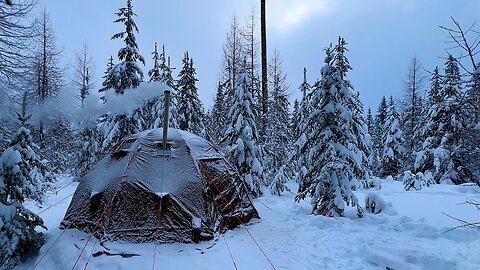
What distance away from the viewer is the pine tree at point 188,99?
19281mm

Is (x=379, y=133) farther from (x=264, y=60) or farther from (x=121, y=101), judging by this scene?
(x=121, y=101)

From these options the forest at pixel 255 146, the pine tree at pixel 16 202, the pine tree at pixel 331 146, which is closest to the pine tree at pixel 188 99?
the forest at pixel 255 146

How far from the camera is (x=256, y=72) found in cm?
2202

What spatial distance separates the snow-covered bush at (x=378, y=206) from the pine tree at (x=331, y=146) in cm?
59

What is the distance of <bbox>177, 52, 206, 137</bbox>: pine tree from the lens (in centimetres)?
1928

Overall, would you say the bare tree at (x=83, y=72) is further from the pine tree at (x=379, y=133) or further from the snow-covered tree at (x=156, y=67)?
the pine tree at (x=379, y=133)

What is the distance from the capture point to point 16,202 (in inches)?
227

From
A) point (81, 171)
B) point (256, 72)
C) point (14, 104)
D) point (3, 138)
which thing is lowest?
point (81, 171)

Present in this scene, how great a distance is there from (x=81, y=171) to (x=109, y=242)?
728 inches

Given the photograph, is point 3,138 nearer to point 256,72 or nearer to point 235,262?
point 235,262

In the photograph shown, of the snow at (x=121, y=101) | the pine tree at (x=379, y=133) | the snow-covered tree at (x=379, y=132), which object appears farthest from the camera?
the snow-covered tree at (x=379, y=132)

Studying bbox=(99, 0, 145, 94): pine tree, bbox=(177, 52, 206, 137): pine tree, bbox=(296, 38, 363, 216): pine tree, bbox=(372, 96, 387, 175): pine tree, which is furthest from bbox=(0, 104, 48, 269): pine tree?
bbox=(372, 96, 387, 175): pine tree

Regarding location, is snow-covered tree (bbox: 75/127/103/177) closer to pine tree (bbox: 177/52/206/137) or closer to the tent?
pine tree (bbox: 177/52/206/137)

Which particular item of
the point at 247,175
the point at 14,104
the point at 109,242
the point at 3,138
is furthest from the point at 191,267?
the point at 14,104
